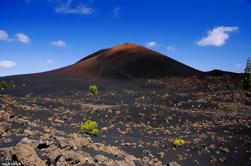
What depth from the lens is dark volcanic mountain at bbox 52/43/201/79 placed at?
62125 mm

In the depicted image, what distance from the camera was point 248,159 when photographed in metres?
15.0

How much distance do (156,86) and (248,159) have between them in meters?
34.8

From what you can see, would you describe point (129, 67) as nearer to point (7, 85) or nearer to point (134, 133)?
point (7, 85)

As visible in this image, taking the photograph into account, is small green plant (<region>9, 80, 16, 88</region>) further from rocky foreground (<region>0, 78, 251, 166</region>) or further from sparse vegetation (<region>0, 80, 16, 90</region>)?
rocky foreground (<region>0, 78, 251, 166</region>)

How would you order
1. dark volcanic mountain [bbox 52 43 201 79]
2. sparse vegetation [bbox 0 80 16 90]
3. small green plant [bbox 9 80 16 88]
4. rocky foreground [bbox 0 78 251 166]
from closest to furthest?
rocky foreground [bbox 0 78 251 166]
sparse vegetation [bbox 0 80 16 90]
small green plant [bbox 9 80 16 88]
dark volcanic mountain [bbox 52 43 201 79]

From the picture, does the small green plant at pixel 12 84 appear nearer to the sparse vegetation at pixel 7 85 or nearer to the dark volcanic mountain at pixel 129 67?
the sparse vegetation at pixel 7 85

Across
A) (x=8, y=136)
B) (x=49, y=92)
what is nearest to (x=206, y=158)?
(x=8, y=136)

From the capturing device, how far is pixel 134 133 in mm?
20500

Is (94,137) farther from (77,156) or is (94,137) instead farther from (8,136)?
(77,156)

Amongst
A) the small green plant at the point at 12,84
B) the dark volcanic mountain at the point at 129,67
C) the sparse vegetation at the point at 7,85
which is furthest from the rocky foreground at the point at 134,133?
the dark volcanic mountain at the point at 129,67

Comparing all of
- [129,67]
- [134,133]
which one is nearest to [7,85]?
[129,67]

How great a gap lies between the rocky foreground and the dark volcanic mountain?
2552cm

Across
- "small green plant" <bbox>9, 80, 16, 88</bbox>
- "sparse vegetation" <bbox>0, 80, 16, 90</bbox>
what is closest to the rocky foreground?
"sparse vegetation" <bbox>0, 80, 16, 90</bbox>

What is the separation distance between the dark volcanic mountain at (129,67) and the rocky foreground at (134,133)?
25.5 metres
